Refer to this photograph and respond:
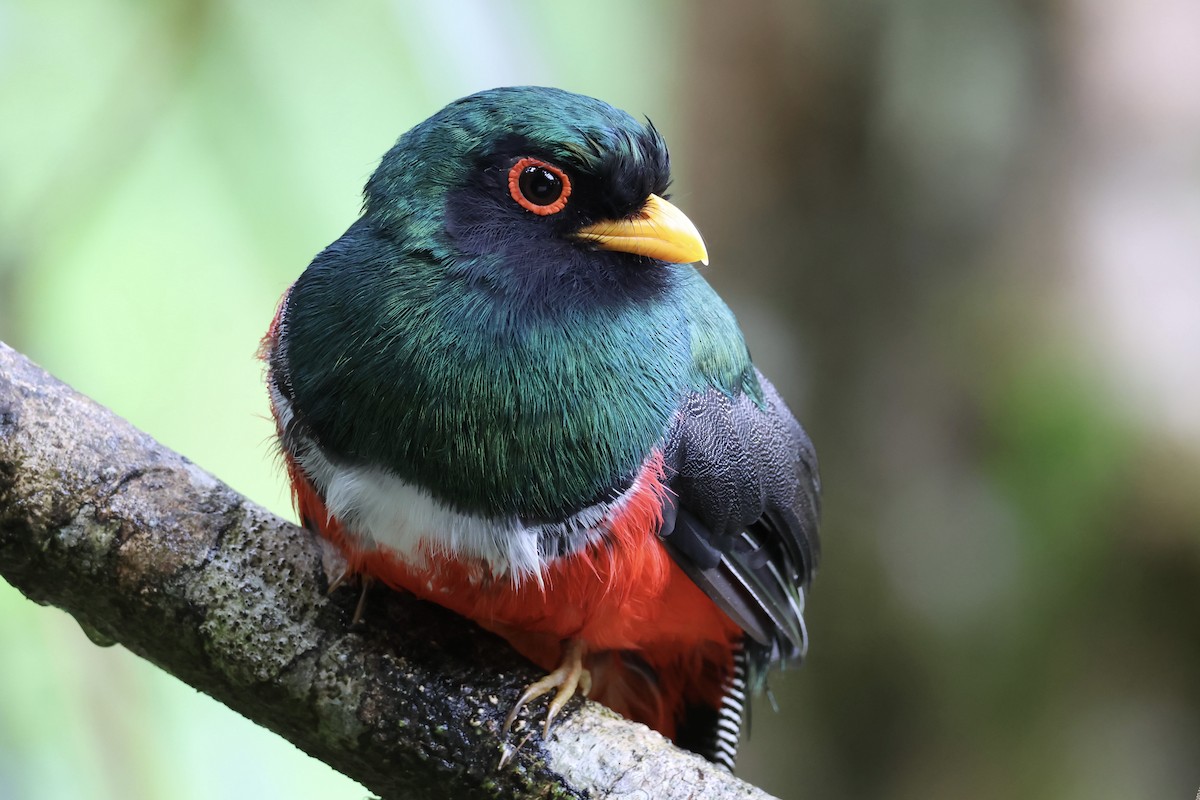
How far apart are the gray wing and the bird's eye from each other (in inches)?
18.4

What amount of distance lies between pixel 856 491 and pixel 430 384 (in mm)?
3278

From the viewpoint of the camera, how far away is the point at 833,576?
4.92 m

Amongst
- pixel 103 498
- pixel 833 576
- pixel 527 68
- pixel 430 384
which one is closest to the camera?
pixel 430 384

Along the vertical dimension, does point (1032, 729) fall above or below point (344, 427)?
below

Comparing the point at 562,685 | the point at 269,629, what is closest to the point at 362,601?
the point at 269,629

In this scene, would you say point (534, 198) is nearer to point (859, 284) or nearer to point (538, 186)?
point (538, 186)

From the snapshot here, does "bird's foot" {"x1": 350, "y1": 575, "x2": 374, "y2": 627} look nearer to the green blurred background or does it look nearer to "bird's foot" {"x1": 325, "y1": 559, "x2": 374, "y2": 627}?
"bird's foot" {"x1": 325, "y1": 559, "x2": 374, "y2": 627}

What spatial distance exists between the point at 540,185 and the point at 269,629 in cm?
96

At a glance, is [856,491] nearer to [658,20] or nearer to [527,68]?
[658,20]

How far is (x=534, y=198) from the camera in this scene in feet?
6.93

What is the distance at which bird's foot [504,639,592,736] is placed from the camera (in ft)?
6.91

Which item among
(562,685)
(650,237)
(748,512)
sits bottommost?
(562,685)

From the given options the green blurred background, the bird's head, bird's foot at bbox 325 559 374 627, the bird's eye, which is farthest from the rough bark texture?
the green blurred background

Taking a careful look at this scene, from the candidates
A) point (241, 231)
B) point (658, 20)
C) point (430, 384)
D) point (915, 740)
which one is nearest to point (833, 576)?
point (915, 740)
